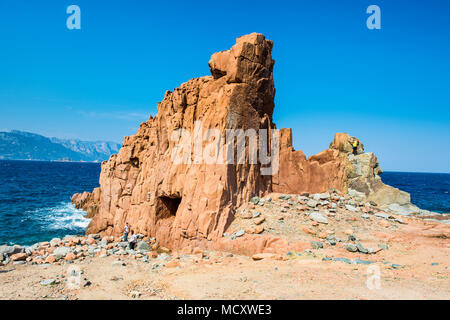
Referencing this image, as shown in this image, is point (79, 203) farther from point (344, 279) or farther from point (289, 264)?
point (344, 279)

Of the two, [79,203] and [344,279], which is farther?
[79,203]

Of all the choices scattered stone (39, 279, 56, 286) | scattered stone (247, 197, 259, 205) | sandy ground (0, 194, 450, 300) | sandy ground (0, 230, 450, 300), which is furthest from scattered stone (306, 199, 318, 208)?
scattered stone (39, 279, 56, 286)

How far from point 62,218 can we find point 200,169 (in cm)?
2092

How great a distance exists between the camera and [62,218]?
29.0 meters

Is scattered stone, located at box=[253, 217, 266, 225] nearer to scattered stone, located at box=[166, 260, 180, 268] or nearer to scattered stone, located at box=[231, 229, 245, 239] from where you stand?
scattered stone, located at box=[231, 229, 245, 239]

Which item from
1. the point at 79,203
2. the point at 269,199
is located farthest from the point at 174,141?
the point at 79,203

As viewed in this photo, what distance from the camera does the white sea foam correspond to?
85.1 feet

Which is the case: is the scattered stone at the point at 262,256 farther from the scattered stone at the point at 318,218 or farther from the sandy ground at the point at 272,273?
the scattered stone at the point at 318,218

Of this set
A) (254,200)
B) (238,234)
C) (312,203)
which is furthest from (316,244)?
(254,200)

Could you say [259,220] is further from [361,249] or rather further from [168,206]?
[168,206]

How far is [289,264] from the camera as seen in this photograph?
11945mm

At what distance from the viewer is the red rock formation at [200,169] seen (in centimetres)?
1670

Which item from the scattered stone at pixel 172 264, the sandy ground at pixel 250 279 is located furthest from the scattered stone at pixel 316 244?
the scattered stone at pixel 172 264

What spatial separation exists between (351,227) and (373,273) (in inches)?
275
